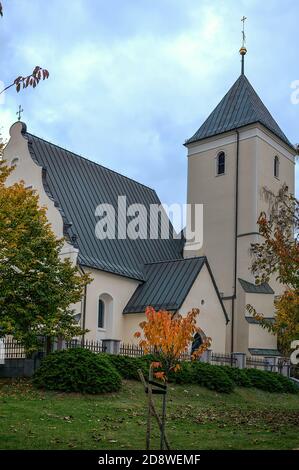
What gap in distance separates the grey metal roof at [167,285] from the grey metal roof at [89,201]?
80cm

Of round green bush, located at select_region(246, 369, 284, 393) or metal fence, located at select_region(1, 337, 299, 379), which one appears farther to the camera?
round green bush, located at select_region(246, 369, 284, 393)

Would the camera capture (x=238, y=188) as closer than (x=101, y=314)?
No

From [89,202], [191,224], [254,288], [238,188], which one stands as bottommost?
[254,288]

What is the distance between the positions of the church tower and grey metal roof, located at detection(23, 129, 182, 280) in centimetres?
322

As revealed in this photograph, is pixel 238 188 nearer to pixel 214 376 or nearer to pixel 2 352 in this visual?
pixel 214 376

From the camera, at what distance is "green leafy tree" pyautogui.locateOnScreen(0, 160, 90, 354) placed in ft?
77.6

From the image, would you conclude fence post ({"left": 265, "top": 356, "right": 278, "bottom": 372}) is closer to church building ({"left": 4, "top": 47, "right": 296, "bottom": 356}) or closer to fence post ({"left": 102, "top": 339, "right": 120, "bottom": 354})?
church building ({"left": 4, "top": 47, "right": 296, "bottom": 356})

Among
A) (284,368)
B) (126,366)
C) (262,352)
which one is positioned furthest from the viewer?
(262,352)

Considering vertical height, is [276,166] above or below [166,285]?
above

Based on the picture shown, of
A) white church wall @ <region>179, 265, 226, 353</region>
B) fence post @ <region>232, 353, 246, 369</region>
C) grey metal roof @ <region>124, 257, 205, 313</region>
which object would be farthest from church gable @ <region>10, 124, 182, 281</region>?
fence post @ <region>232, 353, 246, 369</region>

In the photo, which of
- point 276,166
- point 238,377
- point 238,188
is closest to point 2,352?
point 238,377

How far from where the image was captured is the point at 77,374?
68.8 ft

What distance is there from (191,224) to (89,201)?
9210 millimetres

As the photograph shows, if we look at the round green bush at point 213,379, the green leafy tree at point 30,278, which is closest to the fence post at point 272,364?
the round green bush at point 213,379
